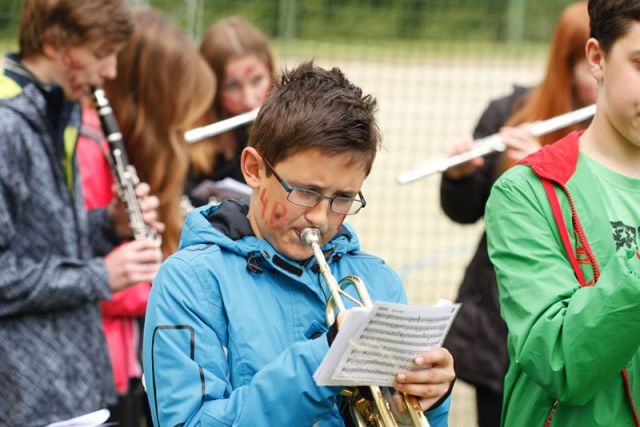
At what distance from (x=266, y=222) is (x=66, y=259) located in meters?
1.31

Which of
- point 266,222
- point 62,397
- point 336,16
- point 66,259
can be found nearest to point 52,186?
point 66,259

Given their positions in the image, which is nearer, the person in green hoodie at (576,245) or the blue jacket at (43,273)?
the person in green hoodie at (576,245)

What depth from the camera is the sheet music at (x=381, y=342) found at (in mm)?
2068

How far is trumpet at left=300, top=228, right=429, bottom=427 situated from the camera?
223 centimetres

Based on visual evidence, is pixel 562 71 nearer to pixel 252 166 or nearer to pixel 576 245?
pixel 576 245

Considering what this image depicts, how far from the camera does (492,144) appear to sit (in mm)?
4039

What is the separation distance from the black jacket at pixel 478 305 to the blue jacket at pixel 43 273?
3.95 ft

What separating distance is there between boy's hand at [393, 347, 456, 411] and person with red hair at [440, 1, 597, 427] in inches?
68.4

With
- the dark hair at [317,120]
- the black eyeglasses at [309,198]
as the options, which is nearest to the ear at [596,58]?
the dark hair at [317,120]

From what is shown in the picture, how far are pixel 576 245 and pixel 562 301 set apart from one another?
0.16 m

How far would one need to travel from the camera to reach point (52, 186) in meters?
3.47

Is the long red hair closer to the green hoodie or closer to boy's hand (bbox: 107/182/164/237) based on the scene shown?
boy's hand (bbox: 107/182/164/237)

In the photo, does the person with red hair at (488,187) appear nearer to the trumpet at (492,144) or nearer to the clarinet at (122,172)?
the trumpet at (492,144)

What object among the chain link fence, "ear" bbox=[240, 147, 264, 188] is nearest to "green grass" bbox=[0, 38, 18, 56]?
the chain link fence
